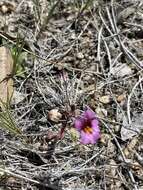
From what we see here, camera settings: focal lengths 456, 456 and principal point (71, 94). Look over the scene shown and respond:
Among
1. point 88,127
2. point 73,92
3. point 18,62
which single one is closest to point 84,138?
point 88,127

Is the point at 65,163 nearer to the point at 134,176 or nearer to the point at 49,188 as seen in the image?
the point at 49,188

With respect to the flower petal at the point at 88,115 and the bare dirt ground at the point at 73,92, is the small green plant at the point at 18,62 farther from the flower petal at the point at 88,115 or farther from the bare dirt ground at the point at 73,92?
the flower petal at the point at 88,115

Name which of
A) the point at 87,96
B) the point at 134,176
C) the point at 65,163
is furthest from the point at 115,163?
the point at 87,96

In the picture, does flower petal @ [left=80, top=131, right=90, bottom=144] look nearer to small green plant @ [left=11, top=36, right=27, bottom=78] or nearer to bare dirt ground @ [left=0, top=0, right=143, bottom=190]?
bare dirt ground @ [left=0, top=0, right=143, bottom=190]

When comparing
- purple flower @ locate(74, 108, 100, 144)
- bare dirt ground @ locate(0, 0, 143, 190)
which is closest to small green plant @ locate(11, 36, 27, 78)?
bare dirt ground @ locate(0, 0, 143, 190)

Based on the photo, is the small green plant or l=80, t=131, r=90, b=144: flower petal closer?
l=80, t=131, r=90, b=144: flower petal

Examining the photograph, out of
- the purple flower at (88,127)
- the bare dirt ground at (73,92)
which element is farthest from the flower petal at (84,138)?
the bare dirt ground at (73,92)
